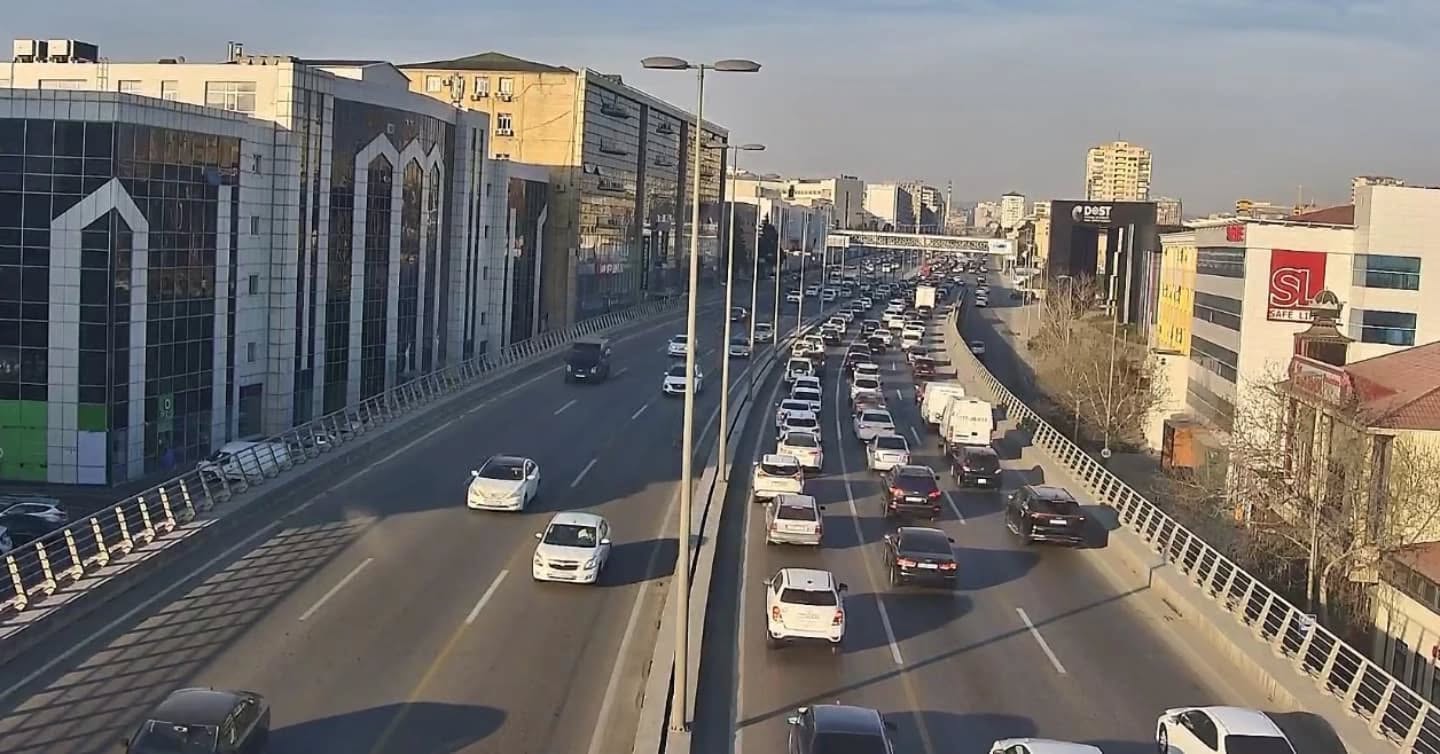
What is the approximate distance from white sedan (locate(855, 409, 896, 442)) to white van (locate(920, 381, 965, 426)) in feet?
11.0

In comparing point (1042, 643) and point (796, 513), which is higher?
point (796, 513)

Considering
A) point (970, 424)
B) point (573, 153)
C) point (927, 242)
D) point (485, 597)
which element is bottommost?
point (485, 597)

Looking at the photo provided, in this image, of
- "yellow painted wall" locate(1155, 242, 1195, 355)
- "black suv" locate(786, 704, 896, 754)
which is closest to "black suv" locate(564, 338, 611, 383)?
"yellow painted wall" locate(1155, 242, 1195, 355)

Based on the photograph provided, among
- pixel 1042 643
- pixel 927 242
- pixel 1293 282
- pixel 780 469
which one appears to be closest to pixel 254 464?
pixel 780 469

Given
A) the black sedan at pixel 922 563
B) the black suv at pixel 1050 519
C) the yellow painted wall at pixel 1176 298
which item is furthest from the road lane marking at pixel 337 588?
the yellow painted wall at pixel 1176 298

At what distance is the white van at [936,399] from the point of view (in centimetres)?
5091

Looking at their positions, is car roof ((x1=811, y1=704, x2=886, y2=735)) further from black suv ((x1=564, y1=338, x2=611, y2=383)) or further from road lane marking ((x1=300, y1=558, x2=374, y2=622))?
black suv ((x1=564, y1=338, x2=611, y2=383))

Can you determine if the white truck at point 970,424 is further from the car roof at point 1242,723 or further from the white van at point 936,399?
the car roof at point 1242,723

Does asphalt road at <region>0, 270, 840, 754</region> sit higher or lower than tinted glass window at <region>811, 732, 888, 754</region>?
lower

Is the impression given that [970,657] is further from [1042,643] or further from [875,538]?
[875,538]

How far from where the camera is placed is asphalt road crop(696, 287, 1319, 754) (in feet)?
59.4

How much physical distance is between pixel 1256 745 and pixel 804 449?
24.8 metres

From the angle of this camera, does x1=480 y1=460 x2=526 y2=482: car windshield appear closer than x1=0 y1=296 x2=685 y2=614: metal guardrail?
No

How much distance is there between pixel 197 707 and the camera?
1446cm
